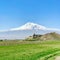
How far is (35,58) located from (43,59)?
1.66m

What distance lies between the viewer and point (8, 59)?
40.8 m

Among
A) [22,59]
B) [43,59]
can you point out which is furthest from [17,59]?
[43,59]

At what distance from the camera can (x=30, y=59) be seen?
135 ft

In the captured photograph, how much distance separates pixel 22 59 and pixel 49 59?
4.36 m

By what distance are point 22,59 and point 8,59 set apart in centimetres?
219

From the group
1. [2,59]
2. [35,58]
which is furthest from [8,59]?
[35,58]

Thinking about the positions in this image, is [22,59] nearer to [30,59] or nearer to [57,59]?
[30,59]

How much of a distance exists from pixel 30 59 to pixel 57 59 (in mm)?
4328

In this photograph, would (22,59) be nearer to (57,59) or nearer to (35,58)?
(35,58)

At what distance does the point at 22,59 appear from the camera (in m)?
41.3

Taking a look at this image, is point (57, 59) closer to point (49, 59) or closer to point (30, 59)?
point (49, 59)

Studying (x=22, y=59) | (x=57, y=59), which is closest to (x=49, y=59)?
(x=57, y=59)

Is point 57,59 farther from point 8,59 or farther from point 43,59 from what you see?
point 8,59

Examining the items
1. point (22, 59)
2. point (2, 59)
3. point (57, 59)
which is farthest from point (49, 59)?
point (2, 59)
